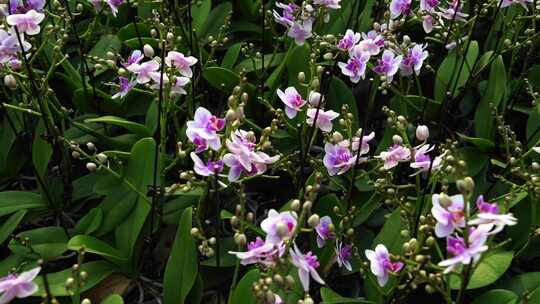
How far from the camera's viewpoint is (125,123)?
6.30 feet

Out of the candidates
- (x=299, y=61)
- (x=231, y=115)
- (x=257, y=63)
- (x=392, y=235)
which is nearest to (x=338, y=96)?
(x=299, y=61)

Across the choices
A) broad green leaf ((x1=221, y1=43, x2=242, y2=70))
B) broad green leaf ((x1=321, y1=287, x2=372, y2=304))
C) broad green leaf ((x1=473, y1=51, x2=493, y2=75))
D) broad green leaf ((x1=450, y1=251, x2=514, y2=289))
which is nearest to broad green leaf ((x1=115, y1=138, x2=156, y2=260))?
broad green leaf ((x1=321, y1=287, x2=372, y2=304))

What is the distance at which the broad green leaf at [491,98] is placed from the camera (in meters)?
2.13

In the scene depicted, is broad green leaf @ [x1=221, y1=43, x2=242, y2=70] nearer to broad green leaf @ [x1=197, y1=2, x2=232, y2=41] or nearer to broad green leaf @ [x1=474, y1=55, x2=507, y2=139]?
broad green leaf @ [x1=197, y1=2, x2=232, y2=41]

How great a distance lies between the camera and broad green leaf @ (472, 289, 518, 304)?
1.61 m

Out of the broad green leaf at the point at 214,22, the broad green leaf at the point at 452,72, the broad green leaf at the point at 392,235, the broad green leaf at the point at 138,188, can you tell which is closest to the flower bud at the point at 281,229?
the broad green leaf at the point at 392,235

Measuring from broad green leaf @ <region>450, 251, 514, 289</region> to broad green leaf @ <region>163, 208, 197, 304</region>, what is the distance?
592 mm

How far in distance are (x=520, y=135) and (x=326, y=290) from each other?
3.41 feet

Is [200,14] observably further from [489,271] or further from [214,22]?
[489,271]

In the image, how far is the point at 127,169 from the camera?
1.86 m

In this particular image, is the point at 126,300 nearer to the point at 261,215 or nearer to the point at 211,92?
the point at 261,215

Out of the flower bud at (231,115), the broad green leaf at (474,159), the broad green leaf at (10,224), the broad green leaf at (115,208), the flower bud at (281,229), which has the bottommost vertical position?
the broad green leaf at (10,224)

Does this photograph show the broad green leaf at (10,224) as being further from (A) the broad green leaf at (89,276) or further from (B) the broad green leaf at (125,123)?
(B) the broad green leaf at (125,123)

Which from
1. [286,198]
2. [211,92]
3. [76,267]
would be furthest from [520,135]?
[76,267]
